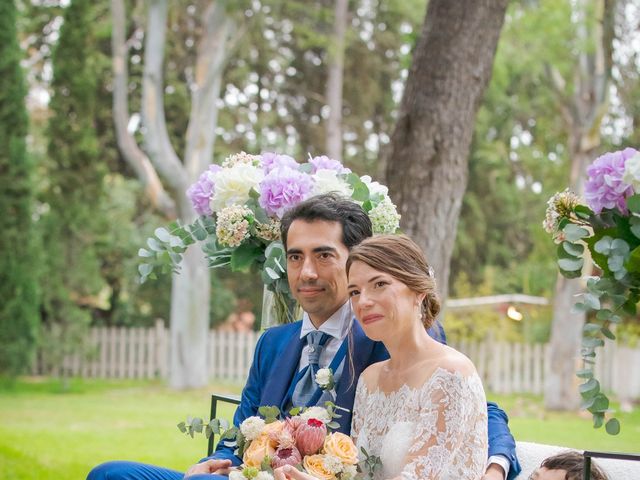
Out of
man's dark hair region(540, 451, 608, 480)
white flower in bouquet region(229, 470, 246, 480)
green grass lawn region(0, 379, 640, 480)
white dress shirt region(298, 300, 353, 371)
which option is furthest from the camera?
green grass lawn region(0, 379, 640, 480)

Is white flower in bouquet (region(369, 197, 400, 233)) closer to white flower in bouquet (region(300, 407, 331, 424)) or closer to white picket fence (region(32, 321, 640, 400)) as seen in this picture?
white flower in bouquet (region(300, 407, 331, 424))

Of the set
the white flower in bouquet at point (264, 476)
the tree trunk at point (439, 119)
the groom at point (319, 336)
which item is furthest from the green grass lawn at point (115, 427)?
the white flower in bouquet at point (264, 476)

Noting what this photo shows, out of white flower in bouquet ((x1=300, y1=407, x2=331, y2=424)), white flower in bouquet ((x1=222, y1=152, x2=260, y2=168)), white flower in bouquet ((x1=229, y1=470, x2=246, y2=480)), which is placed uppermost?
white flower in bouquet ((x1=222, y1=152, x2=260, y2=168))

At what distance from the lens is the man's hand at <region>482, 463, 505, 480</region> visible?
273 cm

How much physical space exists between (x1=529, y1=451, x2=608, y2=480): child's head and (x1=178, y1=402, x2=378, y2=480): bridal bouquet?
63 centimetres

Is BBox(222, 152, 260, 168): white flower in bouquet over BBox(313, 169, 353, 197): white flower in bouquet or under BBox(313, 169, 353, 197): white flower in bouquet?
over

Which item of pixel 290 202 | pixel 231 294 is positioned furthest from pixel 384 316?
pixel 231 294

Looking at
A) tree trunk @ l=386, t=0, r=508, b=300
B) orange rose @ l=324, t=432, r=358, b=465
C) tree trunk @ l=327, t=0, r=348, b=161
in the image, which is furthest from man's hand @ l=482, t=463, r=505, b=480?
tree trunk @ l=327, t=0, r=348, b=161

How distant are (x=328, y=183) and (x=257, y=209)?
32cm

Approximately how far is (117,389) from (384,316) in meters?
13.2

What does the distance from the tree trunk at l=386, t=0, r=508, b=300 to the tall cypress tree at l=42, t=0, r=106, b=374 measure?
10.9 m

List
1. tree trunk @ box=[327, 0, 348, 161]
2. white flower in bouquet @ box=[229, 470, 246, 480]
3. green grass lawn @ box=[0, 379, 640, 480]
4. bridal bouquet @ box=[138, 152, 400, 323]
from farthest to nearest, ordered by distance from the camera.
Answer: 1. tree trunk @ box=[327, 0, 348, 161]
2. green grass lawn @ box=[0, 379, 640, 480]
3. bridal bouquet @ box=[138, 152, 400, 323]
4. white flower in bouquet @ box=[229, 470, 246, 480]

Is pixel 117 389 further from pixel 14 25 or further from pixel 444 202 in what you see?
pixel 444 202

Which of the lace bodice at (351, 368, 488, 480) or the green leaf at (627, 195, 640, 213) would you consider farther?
the lace bodice at (351, 368, 488, 480)
